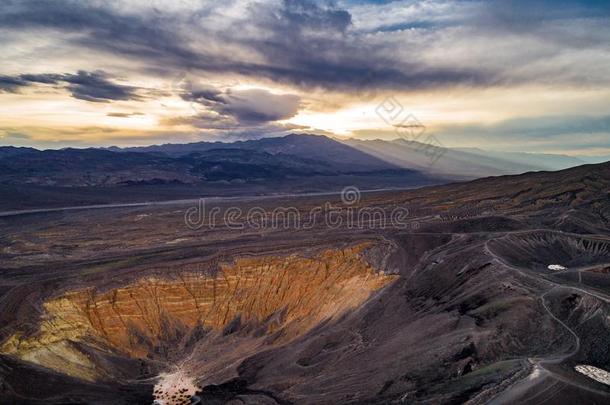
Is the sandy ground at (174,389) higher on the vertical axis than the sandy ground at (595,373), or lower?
lower

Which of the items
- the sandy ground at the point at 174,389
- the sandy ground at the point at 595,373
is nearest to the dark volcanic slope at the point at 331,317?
the sandy ground at the point at 595,373

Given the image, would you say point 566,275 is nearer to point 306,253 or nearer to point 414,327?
point 414,327

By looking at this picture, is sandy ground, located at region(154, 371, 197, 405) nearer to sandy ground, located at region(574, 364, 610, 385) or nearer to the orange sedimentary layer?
the orange sedimentary layer

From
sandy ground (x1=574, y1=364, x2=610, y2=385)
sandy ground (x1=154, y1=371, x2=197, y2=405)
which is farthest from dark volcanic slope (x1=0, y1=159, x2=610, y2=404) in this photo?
sandy ground (x1=154, y1=371, x2=197, y2=405)

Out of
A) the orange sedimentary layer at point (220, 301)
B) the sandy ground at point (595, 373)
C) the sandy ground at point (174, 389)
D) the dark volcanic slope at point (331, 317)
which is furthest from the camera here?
A: the orange sedimentary layer at point (220, 301)

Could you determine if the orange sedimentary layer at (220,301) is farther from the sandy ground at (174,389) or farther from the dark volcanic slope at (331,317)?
the sandy ground at (174,389)

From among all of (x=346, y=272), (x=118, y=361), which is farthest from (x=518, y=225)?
(x=118, y=361)

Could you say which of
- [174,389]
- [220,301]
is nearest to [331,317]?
[220,301]
